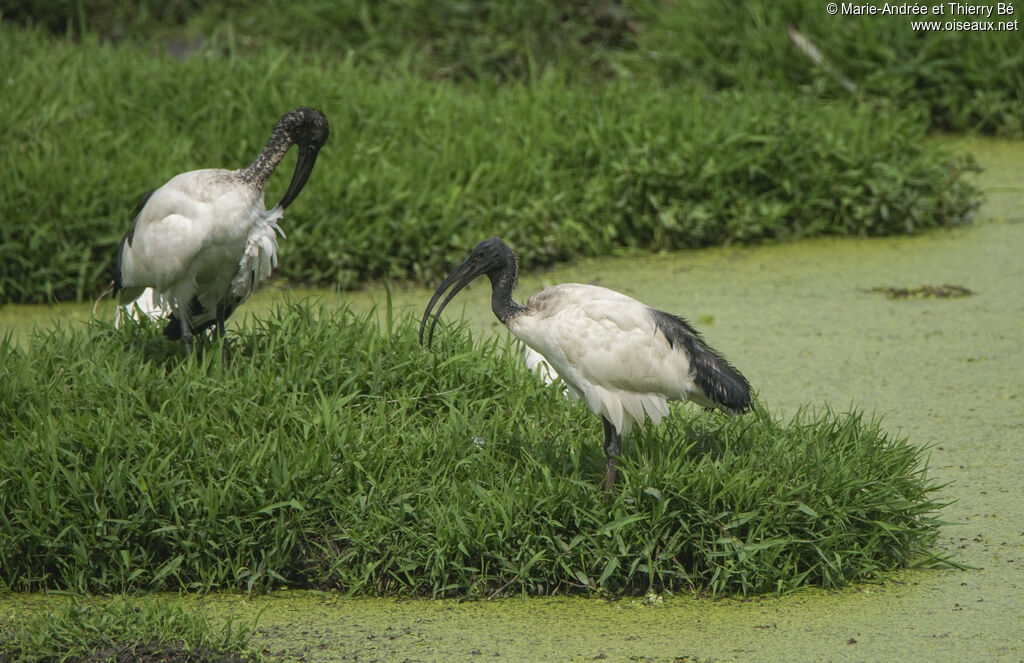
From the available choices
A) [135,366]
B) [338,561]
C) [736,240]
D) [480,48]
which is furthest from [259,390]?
[480,48]

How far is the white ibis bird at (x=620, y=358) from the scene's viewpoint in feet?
10.6

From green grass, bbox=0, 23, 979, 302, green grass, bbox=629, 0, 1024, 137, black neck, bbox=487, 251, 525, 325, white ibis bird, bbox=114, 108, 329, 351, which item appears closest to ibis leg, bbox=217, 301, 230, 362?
white ibis bird, bbox=114, 108, 329, 351

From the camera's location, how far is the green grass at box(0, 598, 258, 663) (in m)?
2.77

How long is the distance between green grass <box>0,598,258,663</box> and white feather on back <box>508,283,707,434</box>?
39.6 inches

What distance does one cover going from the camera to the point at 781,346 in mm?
4723

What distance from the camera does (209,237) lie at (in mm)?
3836

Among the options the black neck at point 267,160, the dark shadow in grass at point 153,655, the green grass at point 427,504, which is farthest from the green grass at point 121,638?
the black neck at point 267,160

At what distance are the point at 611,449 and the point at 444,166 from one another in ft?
9.24

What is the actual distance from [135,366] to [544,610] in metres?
1.48

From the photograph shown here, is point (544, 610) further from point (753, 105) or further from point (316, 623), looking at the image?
point (753, 105)

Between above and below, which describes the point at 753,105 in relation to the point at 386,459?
above

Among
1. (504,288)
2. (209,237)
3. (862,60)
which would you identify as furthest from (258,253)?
(862,60)

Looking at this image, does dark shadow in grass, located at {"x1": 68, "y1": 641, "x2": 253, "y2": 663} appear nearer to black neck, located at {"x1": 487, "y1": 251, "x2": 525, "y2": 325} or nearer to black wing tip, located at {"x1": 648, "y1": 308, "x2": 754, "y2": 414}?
black neck, located at {"x1": 487, "y1": 251, "x2": 525, "y2": 325}

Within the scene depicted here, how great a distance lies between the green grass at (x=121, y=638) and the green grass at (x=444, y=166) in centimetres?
259
